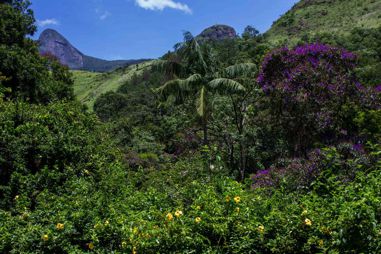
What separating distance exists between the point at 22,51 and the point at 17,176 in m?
9.14

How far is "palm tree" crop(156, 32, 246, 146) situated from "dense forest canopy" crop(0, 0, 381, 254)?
5 centimetres

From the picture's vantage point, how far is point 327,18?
196ft

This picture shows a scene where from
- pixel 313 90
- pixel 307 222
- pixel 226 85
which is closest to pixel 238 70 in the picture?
pixel 226 85

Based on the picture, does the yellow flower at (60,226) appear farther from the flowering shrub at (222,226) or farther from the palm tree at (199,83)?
the palm tree at (199,83)

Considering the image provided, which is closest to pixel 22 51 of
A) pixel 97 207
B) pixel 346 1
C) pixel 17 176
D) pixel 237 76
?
pixel 237 76

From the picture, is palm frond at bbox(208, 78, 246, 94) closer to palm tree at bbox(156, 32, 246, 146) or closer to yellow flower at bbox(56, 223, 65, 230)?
palm tree at bbox(156, 32, 246, 146)

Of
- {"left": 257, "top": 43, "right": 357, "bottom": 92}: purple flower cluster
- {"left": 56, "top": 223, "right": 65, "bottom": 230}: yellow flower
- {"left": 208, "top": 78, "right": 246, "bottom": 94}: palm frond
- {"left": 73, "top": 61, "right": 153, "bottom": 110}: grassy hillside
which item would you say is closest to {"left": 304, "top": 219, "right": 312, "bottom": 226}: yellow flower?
{"left": 56, "top": 223, "right": 65, "bottom": 230}: yellow flower

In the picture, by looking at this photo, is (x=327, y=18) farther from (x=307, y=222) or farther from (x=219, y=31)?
(x=219, y=31)

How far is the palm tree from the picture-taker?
12945 mm

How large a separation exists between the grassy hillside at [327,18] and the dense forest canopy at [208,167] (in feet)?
123

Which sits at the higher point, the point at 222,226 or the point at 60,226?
the point at 222,226

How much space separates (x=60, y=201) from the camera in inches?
207

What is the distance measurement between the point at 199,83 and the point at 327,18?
52.0 meters

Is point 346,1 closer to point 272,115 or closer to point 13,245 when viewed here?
point 272,115
